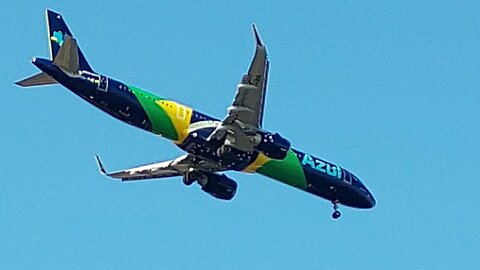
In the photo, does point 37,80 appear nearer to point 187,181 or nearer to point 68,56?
point 68,56

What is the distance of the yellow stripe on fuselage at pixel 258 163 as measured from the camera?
86350 millimetres

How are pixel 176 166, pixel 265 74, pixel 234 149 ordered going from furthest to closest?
pixel 176 166
pixel 234 149
pixel 265 74

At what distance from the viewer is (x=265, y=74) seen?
78438 millimetres

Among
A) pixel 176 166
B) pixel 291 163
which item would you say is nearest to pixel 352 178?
pixel 291 163

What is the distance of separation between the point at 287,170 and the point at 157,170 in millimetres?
10599

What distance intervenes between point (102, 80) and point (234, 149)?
29.4 ft

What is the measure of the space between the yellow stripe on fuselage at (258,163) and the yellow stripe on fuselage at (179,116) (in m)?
4.85

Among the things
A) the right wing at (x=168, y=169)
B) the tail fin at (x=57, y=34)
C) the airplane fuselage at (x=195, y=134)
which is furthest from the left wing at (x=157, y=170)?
the tail fin at (x=57, y=34)

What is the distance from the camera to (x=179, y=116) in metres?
84.3

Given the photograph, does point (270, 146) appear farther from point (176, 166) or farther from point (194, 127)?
point (176, 166)

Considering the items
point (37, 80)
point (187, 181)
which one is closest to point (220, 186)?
point (187, 181)

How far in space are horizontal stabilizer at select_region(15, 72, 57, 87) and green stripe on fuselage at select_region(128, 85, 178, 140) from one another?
15.7 feet

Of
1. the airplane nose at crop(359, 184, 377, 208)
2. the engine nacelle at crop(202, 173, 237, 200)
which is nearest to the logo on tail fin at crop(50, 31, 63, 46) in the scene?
the engine nacelle at crop(202, 173, 237, 200)

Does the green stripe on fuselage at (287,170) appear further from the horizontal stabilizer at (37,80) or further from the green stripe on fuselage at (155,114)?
the horizontal stabilizer at (37,80)
